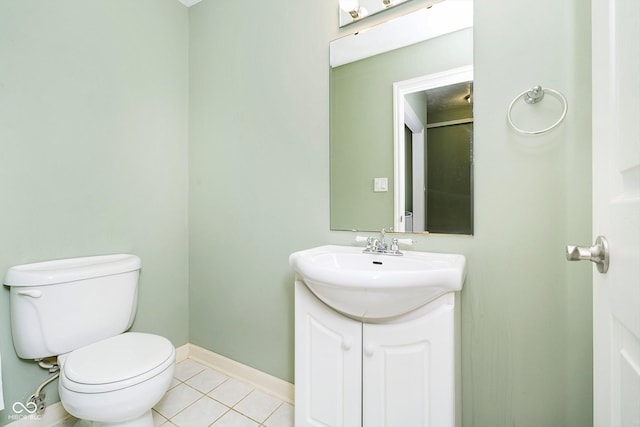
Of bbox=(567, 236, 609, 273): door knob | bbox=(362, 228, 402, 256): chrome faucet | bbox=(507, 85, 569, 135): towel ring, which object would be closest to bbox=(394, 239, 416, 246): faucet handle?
bbox=(362, 228, 402, 256): chrome faucet

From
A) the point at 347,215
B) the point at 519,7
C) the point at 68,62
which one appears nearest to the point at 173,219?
the point at 68,62

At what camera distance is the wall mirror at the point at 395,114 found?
3.67 feet

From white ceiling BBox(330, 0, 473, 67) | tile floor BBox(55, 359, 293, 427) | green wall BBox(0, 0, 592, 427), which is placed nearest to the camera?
green wall BBox(0, 0, 592, 427)

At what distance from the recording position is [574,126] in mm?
929

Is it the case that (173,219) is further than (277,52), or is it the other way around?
(173,219)

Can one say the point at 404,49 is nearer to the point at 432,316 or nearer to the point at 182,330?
the point at 432,316

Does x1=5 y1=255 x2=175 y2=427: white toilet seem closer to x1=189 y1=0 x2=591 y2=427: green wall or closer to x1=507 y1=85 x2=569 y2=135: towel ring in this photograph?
x1=189 y1=0 x2=591 y2=427: green wall

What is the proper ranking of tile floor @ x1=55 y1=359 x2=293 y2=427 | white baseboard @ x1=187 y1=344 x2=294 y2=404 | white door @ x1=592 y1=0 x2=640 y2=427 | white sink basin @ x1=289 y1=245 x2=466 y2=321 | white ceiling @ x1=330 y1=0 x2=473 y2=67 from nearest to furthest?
white door @ x1=592 y1=0 x2=640 y2=427 < white sink basin @ x1=289 y1=245 x2=466 y2=321 < white ceiling @ x1=330 y1=0 x2=473 y2=67 < tile floor @ x1=55 y1=359 x2=293 y2=427 < white baseboard @ x1=187 y1=344 x2=294 y2=404

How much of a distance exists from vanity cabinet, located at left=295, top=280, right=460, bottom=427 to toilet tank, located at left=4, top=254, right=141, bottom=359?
3.10 feet

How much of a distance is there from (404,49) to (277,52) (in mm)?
690

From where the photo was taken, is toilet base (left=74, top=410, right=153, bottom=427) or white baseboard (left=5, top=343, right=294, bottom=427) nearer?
toilet base (left=74, top=410, right=153, bottom=427)

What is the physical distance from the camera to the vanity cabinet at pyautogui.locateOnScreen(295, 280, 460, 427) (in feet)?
2.93

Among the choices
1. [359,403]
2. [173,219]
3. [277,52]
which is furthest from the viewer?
[173,219]

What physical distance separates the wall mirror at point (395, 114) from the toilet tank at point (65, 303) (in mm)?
1122
